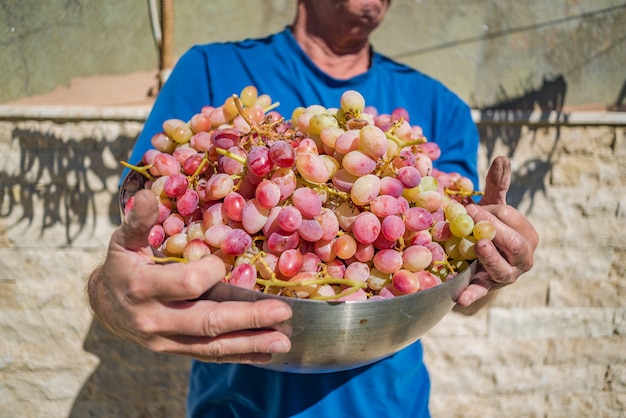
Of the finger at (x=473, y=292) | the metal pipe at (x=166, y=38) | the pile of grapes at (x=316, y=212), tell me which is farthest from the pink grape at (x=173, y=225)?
the metal pipe at (x=166, y=38)

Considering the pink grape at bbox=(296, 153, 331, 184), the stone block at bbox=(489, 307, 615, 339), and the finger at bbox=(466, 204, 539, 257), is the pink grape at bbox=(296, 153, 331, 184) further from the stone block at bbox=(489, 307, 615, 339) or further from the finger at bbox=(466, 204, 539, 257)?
the stone block at bbox=(489, 307, 615, 339)

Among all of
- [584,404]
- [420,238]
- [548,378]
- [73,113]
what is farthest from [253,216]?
[584,404]

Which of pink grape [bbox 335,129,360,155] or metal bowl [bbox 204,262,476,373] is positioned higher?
pink grape [bbox 335,129,360,155]

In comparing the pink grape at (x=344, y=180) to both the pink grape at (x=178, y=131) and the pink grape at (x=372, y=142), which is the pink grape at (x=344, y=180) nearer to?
the pink grape at (x=372, y=142)

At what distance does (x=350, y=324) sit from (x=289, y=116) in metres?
0.67

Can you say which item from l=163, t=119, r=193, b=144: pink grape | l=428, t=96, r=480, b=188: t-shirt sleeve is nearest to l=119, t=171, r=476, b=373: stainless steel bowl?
l=163, t=119, r=193, b=144: pink grape

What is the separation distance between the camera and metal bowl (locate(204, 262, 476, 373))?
0.55 metres

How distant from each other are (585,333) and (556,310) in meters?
0.18

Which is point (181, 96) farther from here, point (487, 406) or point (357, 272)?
point (487, 406)

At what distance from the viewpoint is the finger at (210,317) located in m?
0.53

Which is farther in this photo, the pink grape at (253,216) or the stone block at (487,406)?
the stone block at (487,406)

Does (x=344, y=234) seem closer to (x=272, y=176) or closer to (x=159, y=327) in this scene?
(x=272, y=176)

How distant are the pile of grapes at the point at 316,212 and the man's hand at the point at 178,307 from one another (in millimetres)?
38

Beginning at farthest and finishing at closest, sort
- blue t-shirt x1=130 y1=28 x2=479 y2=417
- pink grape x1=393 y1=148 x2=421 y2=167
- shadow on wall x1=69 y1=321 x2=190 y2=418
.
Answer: shadow on wall x1=69 y1=321 x2=190 y2=418
blue t-shirt x1=130 y1=28 x2=479 y2=417
pink grape x1=393 y1=148 x2=421 y2=167
